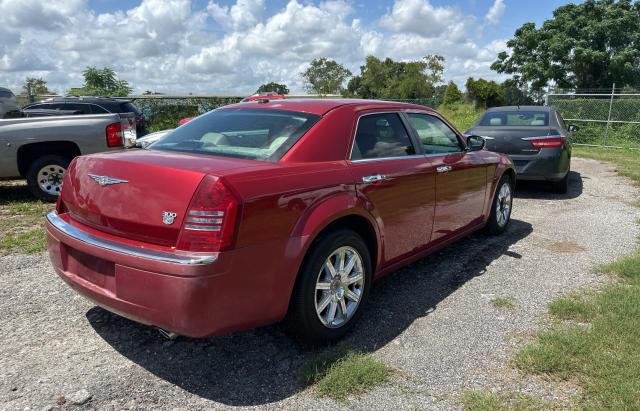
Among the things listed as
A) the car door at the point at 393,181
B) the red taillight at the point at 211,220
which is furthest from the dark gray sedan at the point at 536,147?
the red taillight at the point at 211,220

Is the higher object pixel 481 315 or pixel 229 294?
pixel 229 294

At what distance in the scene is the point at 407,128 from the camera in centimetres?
425

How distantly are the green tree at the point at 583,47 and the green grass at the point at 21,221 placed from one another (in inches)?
1137

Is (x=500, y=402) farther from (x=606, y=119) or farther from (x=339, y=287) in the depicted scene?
(x=606, y=119)

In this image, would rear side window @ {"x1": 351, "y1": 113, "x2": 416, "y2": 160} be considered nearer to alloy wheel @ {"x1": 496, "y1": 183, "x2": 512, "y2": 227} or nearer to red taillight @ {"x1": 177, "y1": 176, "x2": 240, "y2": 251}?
red taillight @ {"x1": 177, "y1": 176, "x2": 240, "y2": 251}

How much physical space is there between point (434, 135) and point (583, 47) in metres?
28.5

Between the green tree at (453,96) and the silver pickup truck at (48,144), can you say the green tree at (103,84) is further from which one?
A: the green tree at (453,96)

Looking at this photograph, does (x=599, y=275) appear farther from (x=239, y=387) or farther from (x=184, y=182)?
(x=184, y=182)

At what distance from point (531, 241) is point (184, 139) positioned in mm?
4192

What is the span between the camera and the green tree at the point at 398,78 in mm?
52562

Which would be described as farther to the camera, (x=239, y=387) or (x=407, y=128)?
(x=407, y=128)

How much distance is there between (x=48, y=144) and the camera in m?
7.39

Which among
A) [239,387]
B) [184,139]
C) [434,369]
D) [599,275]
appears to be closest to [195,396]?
[239,387]

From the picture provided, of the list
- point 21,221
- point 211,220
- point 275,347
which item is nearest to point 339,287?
point 275,347
